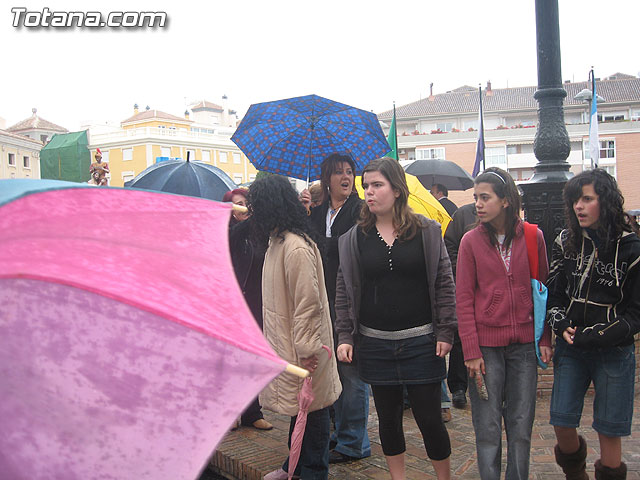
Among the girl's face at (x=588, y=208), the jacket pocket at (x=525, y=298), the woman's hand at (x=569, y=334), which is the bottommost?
the woman's hand at (x=569, y=334)

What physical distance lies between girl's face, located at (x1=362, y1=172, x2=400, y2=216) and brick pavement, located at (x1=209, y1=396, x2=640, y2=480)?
175cm

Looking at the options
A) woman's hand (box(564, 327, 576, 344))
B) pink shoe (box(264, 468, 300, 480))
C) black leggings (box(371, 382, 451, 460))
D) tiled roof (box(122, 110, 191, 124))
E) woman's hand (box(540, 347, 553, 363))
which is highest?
tiled roof (box(122, 110, 191, 124))

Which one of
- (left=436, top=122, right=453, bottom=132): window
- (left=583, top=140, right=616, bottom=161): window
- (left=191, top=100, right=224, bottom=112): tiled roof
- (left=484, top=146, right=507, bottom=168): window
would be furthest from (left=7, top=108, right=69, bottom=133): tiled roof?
(left=583, top=140, right=616, bottom=161): window

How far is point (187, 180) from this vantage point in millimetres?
6848

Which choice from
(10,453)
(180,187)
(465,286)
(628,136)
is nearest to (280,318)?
(465,286)

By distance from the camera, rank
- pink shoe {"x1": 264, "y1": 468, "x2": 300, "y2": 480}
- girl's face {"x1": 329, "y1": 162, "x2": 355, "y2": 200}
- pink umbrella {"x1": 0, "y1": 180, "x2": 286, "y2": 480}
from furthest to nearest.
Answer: girl's face {"x1": 329, "y1": 162, "x2": 355, "y2": 200} < pink shoe {"x1": 264, "y1": 468, "x2": 300, "y2": 480} < pink umbrella {"x1": 0, "y1": 180, "x2": 286, "y2": 480}

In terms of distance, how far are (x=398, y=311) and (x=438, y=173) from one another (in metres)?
6.03

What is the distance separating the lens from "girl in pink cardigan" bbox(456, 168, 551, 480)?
3.50 meters

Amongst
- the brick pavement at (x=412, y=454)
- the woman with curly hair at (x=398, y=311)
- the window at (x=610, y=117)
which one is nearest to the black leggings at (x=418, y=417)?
the woman with curly hair at (x=398, y=311)

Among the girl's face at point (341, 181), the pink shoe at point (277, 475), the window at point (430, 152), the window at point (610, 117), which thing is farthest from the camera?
the window at point (610, 117)

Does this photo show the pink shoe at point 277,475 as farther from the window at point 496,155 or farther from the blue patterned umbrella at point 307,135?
the window at point 496,155

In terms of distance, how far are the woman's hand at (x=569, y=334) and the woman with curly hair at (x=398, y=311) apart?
1.95 feet

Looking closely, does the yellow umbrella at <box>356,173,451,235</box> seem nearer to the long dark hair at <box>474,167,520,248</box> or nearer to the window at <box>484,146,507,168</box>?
the long dark hair at <box>474,167,520,248</box>

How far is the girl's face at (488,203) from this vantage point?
3566 millimetres
